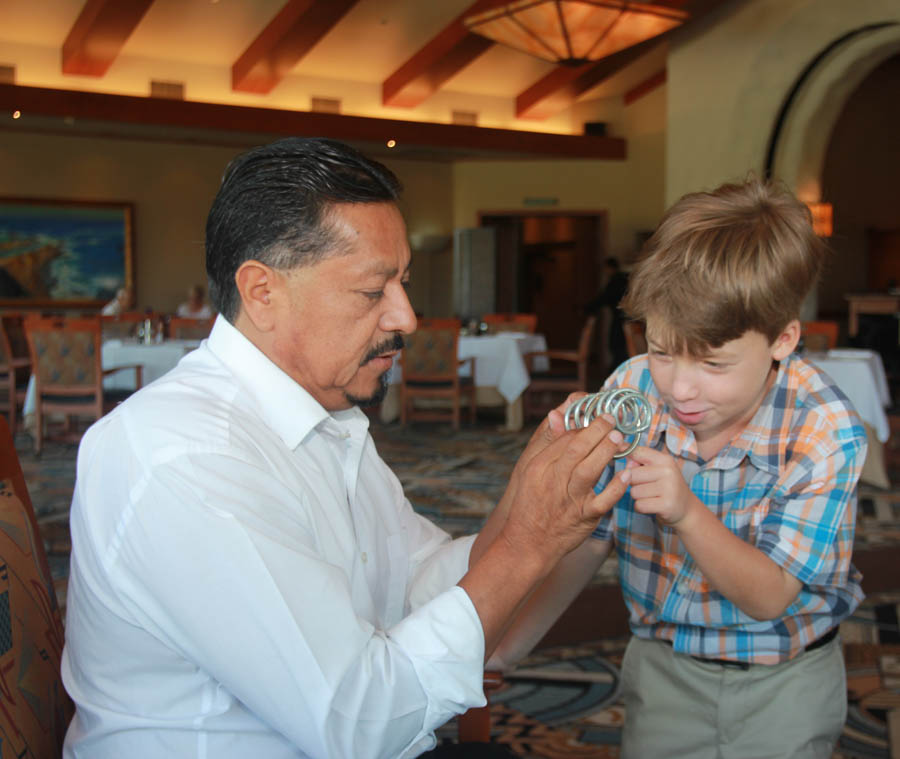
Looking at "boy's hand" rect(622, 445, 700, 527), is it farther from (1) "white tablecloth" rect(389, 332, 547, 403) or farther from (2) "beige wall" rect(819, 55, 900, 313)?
(2) "beige wall" rect(819, 55, 900, 313)

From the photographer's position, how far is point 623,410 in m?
1.18

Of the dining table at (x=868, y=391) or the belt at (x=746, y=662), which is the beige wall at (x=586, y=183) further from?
the belt at (x=746, y=662)

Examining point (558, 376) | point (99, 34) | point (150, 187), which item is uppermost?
point (99, 34)

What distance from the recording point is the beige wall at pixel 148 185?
39.6ft

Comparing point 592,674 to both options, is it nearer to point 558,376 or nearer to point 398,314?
point 398,314

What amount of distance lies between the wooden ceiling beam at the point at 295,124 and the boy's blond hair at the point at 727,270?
10604 mm

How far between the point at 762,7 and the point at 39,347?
773 cm

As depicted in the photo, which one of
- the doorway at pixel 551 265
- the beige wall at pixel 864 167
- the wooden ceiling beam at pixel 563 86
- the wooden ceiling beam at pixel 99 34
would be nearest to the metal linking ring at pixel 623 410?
the wooden ceiling beam at pixel 99 34

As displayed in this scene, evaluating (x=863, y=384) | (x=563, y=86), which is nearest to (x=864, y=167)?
(x=563, y=86)

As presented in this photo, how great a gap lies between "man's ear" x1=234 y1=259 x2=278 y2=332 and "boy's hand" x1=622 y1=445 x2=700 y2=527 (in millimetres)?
523

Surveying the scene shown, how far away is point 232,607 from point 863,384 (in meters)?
5.20

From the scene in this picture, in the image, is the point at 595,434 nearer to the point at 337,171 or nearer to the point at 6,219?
the point at 337,171

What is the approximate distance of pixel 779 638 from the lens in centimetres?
135

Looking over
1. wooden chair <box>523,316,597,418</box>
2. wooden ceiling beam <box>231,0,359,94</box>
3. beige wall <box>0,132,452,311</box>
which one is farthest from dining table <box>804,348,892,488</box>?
beige wall <box>0,132,452,311</box>
